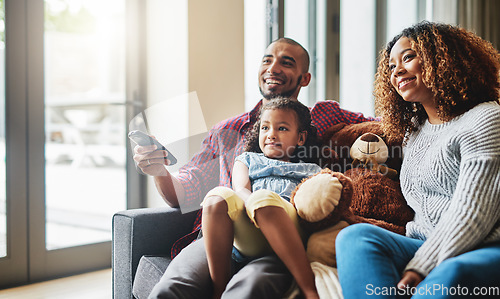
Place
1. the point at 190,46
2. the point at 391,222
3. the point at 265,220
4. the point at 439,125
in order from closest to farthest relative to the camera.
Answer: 1. the point at 265,220
2. the point at 439,125
3. the point at 391,222
4. the point at 190,46

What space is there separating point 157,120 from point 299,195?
46.4 inches

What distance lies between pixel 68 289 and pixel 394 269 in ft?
5.31

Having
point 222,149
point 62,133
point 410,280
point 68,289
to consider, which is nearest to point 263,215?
point 410,280

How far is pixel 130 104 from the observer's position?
239 centimetres

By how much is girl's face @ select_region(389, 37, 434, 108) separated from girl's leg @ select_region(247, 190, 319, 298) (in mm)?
504

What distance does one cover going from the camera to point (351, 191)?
119cm

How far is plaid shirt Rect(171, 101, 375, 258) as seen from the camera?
162 cm

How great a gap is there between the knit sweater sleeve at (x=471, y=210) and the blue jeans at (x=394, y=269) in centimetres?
3

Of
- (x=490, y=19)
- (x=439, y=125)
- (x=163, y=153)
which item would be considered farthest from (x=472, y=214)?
(x=490, y=19)

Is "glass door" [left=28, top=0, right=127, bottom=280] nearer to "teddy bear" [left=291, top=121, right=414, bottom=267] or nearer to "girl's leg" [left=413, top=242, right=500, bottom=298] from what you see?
"teddy bear" [left=291, top=121, right=414, bottom=267]

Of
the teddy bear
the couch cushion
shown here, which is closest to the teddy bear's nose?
the teddy bear

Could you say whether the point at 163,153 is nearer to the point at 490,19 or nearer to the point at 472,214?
the point at 472,214

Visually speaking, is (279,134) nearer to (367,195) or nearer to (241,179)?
(241,179)

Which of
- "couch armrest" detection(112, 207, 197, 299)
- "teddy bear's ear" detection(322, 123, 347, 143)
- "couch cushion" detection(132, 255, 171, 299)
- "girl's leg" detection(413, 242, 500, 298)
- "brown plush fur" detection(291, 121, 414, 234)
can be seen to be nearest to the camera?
"girl's leg" detection(413, 242, 500, 298)
